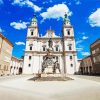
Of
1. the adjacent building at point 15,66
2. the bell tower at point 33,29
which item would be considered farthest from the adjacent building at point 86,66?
the adjacent building at point 15,66

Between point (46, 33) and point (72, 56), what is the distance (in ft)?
56.5

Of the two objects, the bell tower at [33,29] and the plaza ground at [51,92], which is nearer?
the plaza ground at [51,92]

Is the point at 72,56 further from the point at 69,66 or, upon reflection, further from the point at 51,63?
the point at 51,63

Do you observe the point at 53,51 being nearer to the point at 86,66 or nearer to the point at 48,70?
the point at 86,66

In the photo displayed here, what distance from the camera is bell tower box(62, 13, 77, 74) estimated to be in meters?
50.6

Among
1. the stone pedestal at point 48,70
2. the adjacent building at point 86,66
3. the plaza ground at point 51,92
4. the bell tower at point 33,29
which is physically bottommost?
the plaza ground at point 51,92

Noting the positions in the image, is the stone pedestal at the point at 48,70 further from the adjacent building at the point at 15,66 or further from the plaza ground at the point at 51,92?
the adjacent building at the point at 15,66

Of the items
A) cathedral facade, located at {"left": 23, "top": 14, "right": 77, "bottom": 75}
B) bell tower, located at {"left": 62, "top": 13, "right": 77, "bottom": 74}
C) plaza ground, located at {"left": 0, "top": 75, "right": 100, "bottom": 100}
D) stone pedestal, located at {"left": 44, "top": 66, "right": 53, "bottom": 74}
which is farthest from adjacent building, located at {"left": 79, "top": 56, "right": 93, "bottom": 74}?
plaza ground, located at {"left": 0, "top": 75, "right": 100, "bottom": 100}

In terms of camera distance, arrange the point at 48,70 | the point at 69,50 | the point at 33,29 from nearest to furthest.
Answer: the point at 48,70 < the point at 69,50 < the point at 33,29

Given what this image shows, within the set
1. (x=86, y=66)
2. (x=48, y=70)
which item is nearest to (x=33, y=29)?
(x=86, y=66)

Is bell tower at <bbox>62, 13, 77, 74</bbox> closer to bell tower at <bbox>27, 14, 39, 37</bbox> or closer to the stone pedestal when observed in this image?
bell tower at <bbox>27, 14, 39, 37</bbox>

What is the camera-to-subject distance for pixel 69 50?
5259cm

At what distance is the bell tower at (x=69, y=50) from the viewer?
50.6m

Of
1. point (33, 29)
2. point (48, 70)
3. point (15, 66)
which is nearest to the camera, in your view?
point (48, 70)
